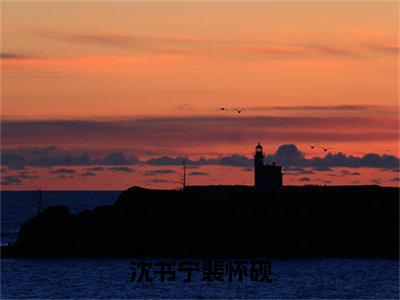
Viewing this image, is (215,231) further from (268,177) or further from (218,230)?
(268,177)

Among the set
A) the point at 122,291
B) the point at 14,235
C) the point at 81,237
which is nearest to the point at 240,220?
the point at 81,237

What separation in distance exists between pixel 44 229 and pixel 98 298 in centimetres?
3377

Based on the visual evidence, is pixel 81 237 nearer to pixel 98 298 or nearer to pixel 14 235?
pixel 98 298

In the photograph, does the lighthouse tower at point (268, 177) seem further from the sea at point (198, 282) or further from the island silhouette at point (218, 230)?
the sea at point (198, 282)

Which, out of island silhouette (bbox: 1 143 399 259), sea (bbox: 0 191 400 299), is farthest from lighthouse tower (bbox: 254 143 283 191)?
sea (bbox: 0 191 400 299)

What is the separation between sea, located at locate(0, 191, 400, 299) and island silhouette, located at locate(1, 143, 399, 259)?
3.97m

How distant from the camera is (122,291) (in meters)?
80.3

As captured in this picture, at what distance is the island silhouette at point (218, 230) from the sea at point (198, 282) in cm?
397

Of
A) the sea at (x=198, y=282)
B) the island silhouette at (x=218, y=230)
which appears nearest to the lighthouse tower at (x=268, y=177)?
the island silhouette at (x=218, y=230)

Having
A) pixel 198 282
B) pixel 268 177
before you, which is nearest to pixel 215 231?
pixel 268 177

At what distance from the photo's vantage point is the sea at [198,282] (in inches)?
3093

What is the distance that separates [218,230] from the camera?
109062 millimetres

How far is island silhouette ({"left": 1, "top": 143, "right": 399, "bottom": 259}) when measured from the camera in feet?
355

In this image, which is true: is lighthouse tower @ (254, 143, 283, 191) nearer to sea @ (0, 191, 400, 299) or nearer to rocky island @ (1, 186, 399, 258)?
rocky island @ (1, 186, 399, 258)
